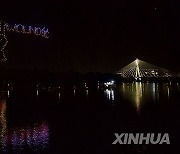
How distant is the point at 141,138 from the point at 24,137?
364 centimetres

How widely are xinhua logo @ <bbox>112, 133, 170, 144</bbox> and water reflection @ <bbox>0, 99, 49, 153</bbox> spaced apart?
219 centimetres

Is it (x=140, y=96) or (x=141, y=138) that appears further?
(x=140, y=96)

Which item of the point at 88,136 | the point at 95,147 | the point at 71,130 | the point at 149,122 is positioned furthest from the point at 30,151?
the point at 149,122

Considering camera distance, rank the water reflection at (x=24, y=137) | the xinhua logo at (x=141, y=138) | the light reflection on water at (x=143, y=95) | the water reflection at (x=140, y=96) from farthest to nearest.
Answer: the light reflection on water at (x=143, y=95)
the water reflection at (x=140, y=96)
the xinhua logo at (x=141, y=138)
the water reflection at (x=24, y=137)

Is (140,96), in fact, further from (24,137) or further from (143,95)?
(24,137)

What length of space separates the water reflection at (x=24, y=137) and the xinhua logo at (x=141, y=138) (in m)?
2.19

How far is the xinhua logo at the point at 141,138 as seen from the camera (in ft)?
34.5

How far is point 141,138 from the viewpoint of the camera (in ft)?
36.7

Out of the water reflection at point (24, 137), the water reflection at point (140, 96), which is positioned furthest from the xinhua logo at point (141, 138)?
the water reflection at point (140, 96)

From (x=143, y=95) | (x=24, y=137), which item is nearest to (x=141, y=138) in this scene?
(x=24, y=137)

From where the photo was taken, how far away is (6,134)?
12.5 metres

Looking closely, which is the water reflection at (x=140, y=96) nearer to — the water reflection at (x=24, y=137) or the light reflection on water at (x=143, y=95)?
the light reflection on water at (x=143, y=95)

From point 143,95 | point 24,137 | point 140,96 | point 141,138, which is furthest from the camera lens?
point 143,95

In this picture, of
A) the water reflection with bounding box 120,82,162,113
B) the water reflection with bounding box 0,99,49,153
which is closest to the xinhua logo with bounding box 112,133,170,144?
the water reflection with bounding box 0,99,49,153
